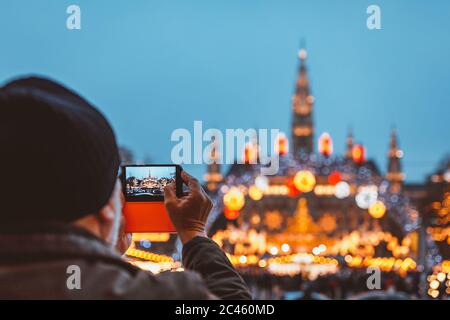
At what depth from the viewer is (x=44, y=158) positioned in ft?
6.48

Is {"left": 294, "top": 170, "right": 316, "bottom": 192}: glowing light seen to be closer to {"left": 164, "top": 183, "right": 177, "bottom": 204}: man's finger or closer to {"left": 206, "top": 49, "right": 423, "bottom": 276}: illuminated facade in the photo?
{"left": 206, "top": 49, "right": 423, "bottom": 276}: illuminated facade

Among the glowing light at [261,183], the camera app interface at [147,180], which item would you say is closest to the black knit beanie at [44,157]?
the camera app interface at [147,180]

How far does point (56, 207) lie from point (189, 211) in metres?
0.66

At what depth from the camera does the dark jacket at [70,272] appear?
193 centimetres

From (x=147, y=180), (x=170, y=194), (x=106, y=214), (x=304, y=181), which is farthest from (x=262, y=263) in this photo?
(x=106, y=214)

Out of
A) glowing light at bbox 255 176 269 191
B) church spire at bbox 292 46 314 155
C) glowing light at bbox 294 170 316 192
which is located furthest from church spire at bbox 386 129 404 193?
glowing light at bbox 294 170 316 192

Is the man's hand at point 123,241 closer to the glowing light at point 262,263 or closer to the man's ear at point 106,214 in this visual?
the man's ear at point 106,214

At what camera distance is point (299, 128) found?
10275 cm

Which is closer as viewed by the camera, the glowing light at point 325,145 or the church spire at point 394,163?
the glowing light at point 325,145

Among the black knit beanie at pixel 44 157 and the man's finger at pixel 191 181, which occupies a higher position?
the black knit beanie at pixel 44 157

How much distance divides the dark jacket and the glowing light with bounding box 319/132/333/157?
258ft

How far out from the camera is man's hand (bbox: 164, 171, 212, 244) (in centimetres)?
257

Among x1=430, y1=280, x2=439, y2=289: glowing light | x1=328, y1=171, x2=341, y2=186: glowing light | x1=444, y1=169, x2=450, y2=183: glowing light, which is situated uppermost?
x1=430, y1=280, x2=439, y2=289: glowing light

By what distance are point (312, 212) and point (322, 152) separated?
6351mm
